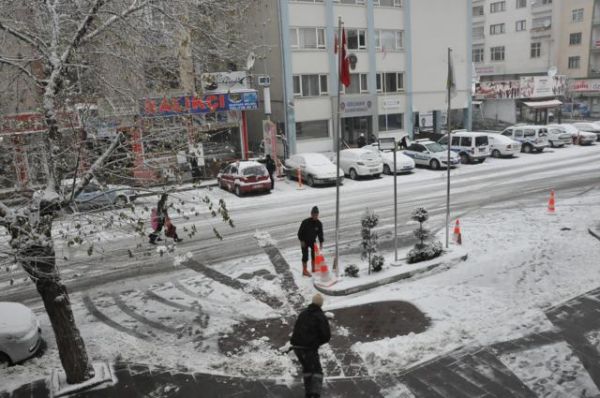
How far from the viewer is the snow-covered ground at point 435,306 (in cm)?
891

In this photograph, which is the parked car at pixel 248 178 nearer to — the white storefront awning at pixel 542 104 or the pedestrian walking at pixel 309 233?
the pedestrian walking at pixel 309 233

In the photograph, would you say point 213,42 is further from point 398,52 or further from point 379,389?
point 398,52

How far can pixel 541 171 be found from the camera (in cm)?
2691

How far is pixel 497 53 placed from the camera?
218ft

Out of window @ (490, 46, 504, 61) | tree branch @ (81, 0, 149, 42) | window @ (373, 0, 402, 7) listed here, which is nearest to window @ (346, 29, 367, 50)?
window @ (373, 0, 402, 7)

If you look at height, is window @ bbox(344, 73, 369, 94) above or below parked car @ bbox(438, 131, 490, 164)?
above

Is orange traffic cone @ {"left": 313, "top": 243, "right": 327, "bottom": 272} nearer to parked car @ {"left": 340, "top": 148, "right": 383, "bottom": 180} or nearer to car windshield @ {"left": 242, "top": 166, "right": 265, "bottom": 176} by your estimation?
car windshield @ {"left": 242, "top": 166, "right": 265, "bottom": 176}

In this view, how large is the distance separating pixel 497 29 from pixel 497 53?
2.85 m

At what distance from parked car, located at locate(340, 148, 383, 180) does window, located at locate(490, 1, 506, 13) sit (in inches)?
1861

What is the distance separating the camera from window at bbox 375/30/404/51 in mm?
37094

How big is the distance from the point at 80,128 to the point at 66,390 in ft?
13.0

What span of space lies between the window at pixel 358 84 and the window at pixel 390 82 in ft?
4.04

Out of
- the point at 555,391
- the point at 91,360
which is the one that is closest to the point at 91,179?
the point at 91,360

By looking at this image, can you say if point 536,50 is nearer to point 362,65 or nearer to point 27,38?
point 362,65
